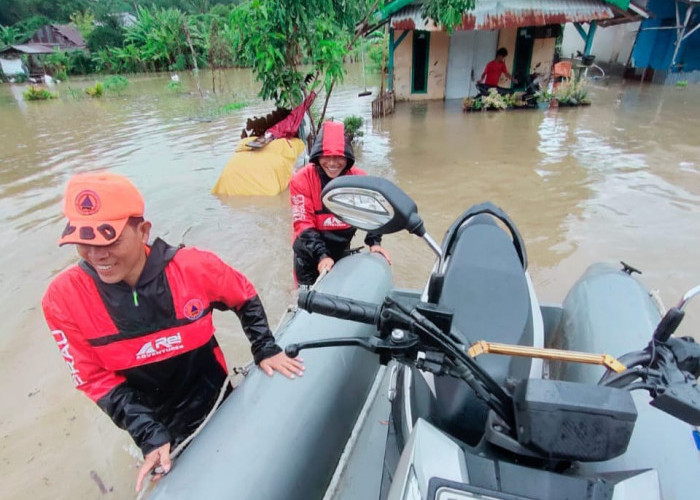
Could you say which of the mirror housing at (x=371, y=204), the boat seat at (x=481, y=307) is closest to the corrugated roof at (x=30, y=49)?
the mirror housing at (x=371, y=204)

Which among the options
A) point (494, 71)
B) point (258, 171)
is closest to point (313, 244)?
point (258, 171)

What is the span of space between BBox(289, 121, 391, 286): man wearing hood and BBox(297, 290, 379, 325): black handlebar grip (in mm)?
1822

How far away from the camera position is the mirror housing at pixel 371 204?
1220mm

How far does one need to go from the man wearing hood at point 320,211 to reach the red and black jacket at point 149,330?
1063mm

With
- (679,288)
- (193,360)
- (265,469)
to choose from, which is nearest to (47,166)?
(193,360)

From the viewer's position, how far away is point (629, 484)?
32.5 inches

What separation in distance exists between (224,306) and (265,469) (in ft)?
2.35

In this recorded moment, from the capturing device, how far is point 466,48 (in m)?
13.6

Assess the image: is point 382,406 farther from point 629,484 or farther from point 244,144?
point 244,144

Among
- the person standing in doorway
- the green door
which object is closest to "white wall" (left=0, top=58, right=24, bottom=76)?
the green door

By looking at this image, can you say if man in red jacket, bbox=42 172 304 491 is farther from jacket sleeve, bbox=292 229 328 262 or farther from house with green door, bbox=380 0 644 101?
house with green door, bbox=380 0 644 101

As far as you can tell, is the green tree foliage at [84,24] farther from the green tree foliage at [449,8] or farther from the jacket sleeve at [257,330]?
the jacket sleeve at [257,330]

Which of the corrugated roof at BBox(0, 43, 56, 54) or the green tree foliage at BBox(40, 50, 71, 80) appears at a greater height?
the corrugated roof at BBox(0, 43, 56, 54)

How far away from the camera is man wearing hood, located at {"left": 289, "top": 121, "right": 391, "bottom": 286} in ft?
9.08
